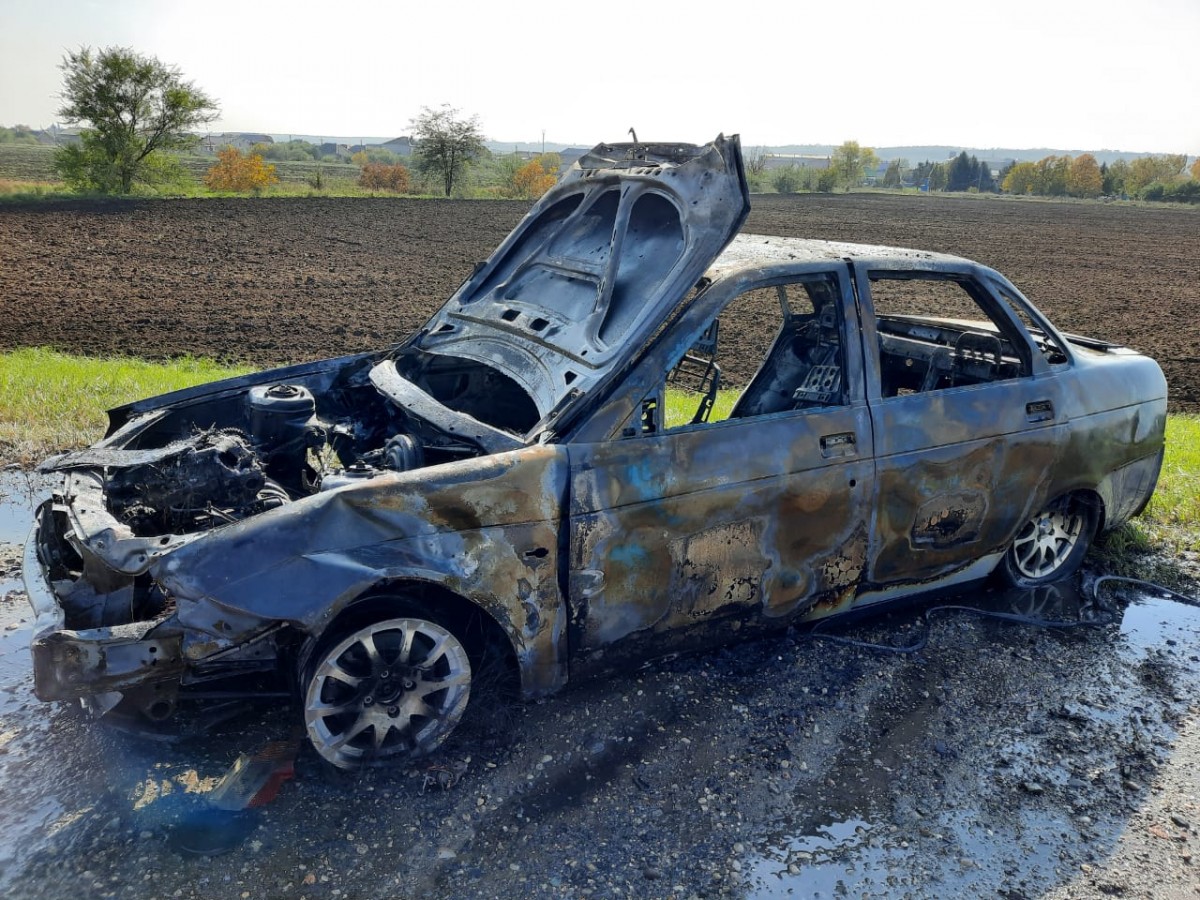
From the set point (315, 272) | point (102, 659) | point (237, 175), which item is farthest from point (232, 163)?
point (102, 659)

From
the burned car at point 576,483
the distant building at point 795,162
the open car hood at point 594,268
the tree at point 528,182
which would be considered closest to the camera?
the burned car at point 576,483

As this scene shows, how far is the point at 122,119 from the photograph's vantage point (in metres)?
31.4

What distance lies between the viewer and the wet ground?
2.82m

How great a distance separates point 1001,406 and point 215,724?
147 inches

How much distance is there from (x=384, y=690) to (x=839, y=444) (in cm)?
208

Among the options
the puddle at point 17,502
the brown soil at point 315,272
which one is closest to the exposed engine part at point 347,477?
the puddle at point 17,502

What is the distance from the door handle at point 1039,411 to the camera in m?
4.23

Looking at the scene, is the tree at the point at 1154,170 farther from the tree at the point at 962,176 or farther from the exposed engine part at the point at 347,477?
the exposed engine part at the point at 347,477

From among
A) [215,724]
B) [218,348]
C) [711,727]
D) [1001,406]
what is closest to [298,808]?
[215,724]

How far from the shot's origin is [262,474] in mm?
3615

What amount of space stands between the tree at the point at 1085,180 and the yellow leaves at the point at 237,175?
2502 inches

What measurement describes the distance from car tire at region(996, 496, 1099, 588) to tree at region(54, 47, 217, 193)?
32.5 m

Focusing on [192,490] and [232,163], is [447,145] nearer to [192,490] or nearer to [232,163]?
[232,163]

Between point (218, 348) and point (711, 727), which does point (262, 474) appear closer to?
point (711, 727)
